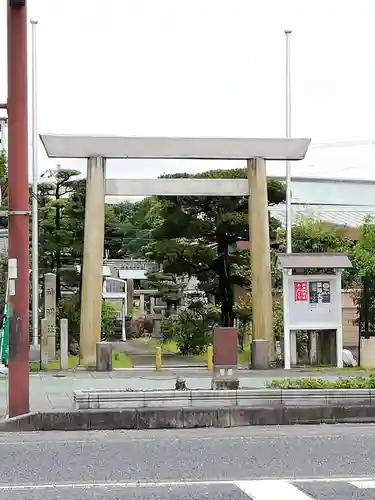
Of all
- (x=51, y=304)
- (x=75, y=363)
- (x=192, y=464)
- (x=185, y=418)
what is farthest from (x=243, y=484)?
(x=51, y=304)

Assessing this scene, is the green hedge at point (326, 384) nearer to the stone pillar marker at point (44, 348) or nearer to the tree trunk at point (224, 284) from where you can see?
the stone pillar marker at point (44, 348)

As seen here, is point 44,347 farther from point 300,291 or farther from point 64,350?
point 300,291

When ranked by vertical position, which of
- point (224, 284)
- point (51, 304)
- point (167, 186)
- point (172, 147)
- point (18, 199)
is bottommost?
point (51, 304)

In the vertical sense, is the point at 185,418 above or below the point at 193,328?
below

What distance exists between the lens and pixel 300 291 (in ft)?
61.7

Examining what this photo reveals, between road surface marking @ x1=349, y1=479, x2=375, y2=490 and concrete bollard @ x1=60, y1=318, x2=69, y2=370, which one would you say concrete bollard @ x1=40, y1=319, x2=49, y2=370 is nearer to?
concrete bollard @ x1=60, y1=318, x2=69, y2=370

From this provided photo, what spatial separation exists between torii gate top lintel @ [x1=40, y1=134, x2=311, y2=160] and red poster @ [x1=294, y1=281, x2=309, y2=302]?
11.0 feet

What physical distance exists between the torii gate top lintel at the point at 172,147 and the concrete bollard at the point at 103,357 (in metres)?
4.61

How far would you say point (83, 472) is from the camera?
791 centimetres

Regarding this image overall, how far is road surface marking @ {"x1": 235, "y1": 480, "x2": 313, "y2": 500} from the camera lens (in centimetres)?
681

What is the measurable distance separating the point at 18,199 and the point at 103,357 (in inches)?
285

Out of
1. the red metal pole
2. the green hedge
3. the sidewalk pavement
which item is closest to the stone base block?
the sidewalk pavement

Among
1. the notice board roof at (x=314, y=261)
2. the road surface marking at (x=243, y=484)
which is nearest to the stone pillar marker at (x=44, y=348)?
the notice board roof at (x=314, y=261)

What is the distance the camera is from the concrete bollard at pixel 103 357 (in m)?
18.2
